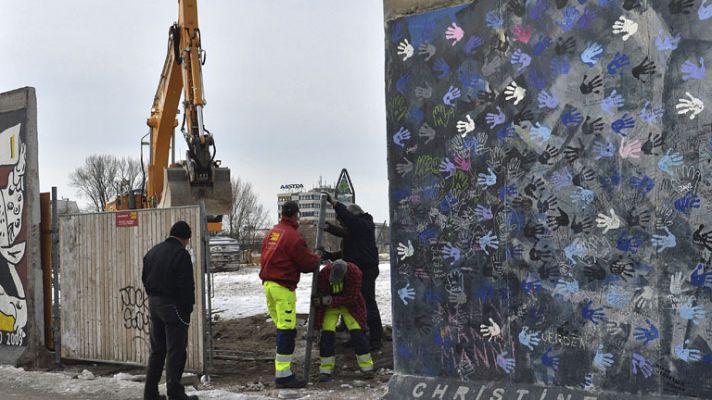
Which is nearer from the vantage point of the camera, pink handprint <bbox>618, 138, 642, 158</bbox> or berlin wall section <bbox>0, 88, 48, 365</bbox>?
pink handprint <bbox>618, 138, 642, 158</bbox>

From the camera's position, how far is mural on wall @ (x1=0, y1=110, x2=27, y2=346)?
33.5 ft

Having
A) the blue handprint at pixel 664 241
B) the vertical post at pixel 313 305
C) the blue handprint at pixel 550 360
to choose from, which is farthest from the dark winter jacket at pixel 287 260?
the blue handprint at pixel 664 241

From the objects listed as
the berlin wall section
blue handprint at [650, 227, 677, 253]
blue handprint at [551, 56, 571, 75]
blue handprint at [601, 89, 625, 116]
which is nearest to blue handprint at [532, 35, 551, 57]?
→ blue handprint at [551, 56, 571, 75]

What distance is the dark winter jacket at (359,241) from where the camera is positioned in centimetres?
901

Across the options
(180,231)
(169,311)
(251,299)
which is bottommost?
(251,299)

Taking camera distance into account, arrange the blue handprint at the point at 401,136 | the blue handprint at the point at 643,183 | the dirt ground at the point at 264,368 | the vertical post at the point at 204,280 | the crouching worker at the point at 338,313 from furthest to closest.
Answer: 1. the vertical post at the point at 204,280
2. the crouching worker at the point at 338,313
3. the dirt ground at the point at 264,368
4. the blue handprint at the point at 401,136
5. the blue handprint at the point at 643,183

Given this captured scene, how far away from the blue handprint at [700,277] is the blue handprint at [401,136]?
237cm

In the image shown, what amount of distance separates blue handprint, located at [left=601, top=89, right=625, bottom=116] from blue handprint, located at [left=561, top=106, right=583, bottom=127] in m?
0.18

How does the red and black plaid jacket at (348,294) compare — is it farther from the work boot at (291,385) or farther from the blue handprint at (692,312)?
the blue handprint at (692,312)

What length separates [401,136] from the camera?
5.98 m

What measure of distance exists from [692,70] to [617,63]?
49cm

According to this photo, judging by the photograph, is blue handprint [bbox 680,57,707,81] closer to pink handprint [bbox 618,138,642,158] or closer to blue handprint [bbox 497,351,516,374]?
pink handprint [bbox 618,138,642,158]

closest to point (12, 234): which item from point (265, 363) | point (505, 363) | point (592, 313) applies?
point (265, 363)

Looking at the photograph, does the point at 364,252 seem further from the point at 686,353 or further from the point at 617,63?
the point at 686,353
